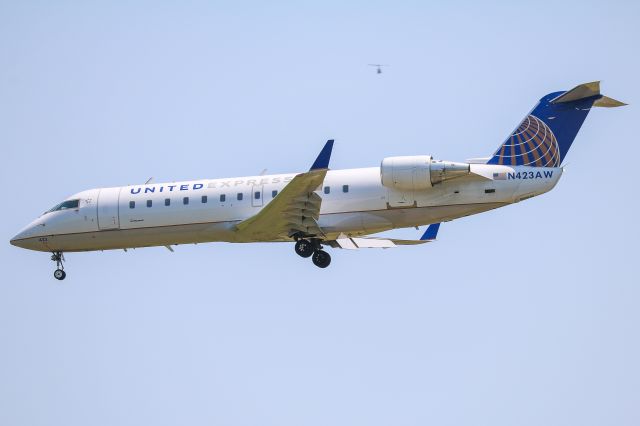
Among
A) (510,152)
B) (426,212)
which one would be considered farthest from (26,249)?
(510,152)

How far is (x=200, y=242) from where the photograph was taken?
33.5 m

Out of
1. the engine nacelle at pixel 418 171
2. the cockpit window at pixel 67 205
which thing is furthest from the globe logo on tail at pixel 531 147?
the cockpit window at pixel 67 205

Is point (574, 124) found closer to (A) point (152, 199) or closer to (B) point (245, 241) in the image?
(B) point (245, 241)

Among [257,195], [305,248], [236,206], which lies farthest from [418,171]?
[236,206]

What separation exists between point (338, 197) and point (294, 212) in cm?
130

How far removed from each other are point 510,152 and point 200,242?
8.93m

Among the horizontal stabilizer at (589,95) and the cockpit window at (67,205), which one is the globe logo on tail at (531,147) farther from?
the cockpit window at (67,205)

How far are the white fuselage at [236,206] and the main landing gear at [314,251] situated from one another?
47 centimetres

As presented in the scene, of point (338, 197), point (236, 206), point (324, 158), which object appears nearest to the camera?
point (324, 158)

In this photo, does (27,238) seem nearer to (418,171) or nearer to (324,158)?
(324,158)

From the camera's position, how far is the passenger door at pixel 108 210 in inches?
1339

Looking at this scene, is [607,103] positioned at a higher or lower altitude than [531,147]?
higher

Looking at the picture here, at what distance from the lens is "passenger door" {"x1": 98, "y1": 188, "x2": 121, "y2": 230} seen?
112 feet

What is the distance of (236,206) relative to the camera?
3278 centimetres
